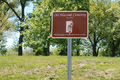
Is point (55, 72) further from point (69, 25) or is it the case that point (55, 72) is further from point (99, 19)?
point (99, 19)

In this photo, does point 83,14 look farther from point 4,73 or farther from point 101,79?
point 4,73

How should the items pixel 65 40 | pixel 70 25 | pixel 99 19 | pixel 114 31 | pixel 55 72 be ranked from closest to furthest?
pixel 70 25
pixel 55 72
pixel 65 40
pixel 114 31
pixel 99 19

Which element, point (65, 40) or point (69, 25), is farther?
point (65, 40)

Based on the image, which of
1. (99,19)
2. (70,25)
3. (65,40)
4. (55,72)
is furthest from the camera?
(99,19)

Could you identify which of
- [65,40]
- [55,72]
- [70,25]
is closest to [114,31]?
[65,40]

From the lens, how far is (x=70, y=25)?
12.3 ft

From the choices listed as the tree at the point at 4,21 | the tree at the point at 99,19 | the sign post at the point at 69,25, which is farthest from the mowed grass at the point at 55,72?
the tree at the point at 4,21

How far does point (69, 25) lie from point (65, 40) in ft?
43.5

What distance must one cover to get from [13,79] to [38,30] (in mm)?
10850

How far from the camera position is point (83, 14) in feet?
12.6

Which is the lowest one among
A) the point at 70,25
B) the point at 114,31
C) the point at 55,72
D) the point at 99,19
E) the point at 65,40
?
the point at 114,31

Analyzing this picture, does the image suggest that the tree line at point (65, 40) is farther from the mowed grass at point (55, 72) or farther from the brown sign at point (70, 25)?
the brown sign at point (70, 25)

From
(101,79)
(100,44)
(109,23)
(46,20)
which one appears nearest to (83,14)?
(101,79)

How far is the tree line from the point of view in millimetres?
16531
